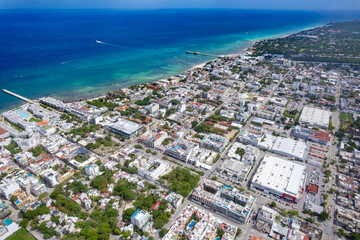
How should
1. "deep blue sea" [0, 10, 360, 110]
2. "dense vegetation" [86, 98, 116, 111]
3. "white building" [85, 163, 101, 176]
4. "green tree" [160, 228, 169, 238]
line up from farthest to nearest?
"deep blue sea" [0, 10, 360, 110] < "dense vegetation" [86, 98, 116, 111] < "white building" [85, 163, 101, 176] < "green tree" [160, 228, 169, 238]

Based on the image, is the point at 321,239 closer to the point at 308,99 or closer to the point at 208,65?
the point at 308,99

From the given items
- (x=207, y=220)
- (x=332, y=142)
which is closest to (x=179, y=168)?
(x=207, y=220)

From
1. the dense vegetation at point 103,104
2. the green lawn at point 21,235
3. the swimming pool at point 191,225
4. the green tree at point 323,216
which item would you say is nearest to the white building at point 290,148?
the green tree at point 323,216

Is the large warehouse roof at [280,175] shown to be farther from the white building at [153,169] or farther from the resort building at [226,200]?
the white building at [153,169]

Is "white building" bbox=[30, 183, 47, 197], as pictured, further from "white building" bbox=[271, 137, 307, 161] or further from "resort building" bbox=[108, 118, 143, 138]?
"white building" bbox=[271, 137, 307, 161]

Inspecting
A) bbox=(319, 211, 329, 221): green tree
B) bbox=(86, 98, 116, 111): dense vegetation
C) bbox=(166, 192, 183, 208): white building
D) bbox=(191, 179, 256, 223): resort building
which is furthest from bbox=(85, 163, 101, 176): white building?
bbox=(319, 211, 329, 221): green tree

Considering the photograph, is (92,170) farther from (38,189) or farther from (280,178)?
(280,178)

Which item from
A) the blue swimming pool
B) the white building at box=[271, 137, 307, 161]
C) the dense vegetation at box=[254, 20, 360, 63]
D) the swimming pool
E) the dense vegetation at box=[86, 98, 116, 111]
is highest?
the dense vegetation at box=[254, 20, 360, 63]

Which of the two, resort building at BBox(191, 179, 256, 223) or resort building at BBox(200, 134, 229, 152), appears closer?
resort building at BBox(191, 179, 256, 223)
